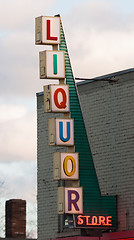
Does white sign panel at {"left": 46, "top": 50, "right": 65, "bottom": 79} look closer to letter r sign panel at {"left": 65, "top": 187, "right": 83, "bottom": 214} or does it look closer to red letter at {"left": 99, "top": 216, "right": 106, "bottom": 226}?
letter r sign panel at {"left": 65, "top": 187, "right": 83, "bottom": 214}

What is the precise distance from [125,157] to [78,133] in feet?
6.69

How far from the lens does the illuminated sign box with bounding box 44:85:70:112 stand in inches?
1123

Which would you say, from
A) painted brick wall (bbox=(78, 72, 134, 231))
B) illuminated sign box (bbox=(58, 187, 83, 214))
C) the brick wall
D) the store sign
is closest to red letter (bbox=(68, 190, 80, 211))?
illuminated sign box (bbox=(58, 187, 83, 214))

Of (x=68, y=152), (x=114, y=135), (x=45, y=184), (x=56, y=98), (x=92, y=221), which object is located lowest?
(x=92, y=221)

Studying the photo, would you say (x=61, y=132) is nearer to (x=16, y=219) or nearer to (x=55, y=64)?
(x=55, y=64)

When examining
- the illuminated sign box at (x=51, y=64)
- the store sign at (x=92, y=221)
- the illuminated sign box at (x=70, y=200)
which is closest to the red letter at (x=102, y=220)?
the store sign at (x=92, y=221)

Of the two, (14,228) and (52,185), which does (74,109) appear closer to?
(52,185)

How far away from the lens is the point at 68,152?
2855 centimetres

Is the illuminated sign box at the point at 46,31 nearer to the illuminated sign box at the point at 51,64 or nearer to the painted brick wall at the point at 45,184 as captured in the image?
the illuminated sign box at the point at 51,64

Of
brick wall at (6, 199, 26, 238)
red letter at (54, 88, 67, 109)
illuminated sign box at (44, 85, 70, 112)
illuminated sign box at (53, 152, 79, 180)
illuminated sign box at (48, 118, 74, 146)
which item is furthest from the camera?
brick wall at (6, 199, 26, 238)

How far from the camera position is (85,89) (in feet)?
104

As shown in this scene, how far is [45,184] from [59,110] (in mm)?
5546

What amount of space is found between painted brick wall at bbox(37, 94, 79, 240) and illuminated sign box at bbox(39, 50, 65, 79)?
4229 mm

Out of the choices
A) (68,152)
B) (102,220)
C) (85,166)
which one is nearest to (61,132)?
(68,152)
